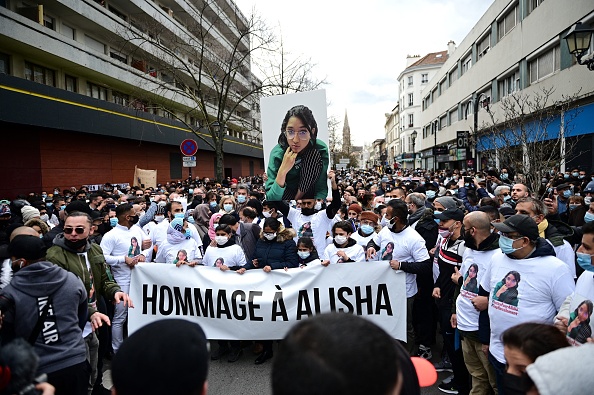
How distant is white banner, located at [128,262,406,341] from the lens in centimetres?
500

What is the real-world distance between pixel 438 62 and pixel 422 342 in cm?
7457

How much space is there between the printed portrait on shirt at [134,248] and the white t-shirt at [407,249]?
11.2 feet

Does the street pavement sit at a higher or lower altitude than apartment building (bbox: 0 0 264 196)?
lower

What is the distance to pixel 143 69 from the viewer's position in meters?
27.7

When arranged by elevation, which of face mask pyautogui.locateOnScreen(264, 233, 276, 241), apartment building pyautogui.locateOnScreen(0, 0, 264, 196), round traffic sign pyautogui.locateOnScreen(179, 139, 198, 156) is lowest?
face mask pyautogui.locateOnScreen(264, 233, 276, 241)

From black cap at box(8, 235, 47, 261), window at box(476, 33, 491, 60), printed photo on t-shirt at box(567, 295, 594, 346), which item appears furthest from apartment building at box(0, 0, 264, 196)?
window at box(476, 33, 491, 60)

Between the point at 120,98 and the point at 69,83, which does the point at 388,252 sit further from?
the point at 120,98

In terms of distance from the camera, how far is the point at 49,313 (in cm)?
298

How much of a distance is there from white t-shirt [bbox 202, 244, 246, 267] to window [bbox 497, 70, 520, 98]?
2455 centimetres

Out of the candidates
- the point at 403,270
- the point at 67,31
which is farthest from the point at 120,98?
the point at 403,270

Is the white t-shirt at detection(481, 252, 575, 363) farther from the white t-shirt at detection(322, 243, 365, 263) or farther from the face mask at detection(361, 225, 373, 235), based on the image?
the face mask at detection(361, 225, 373, 235)

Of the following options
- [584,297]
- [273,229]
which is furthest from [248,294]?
[584,297]

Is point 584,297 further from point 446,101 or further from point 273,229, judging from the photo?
point 446,101

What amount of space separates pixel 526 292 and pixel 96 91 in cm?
2569
